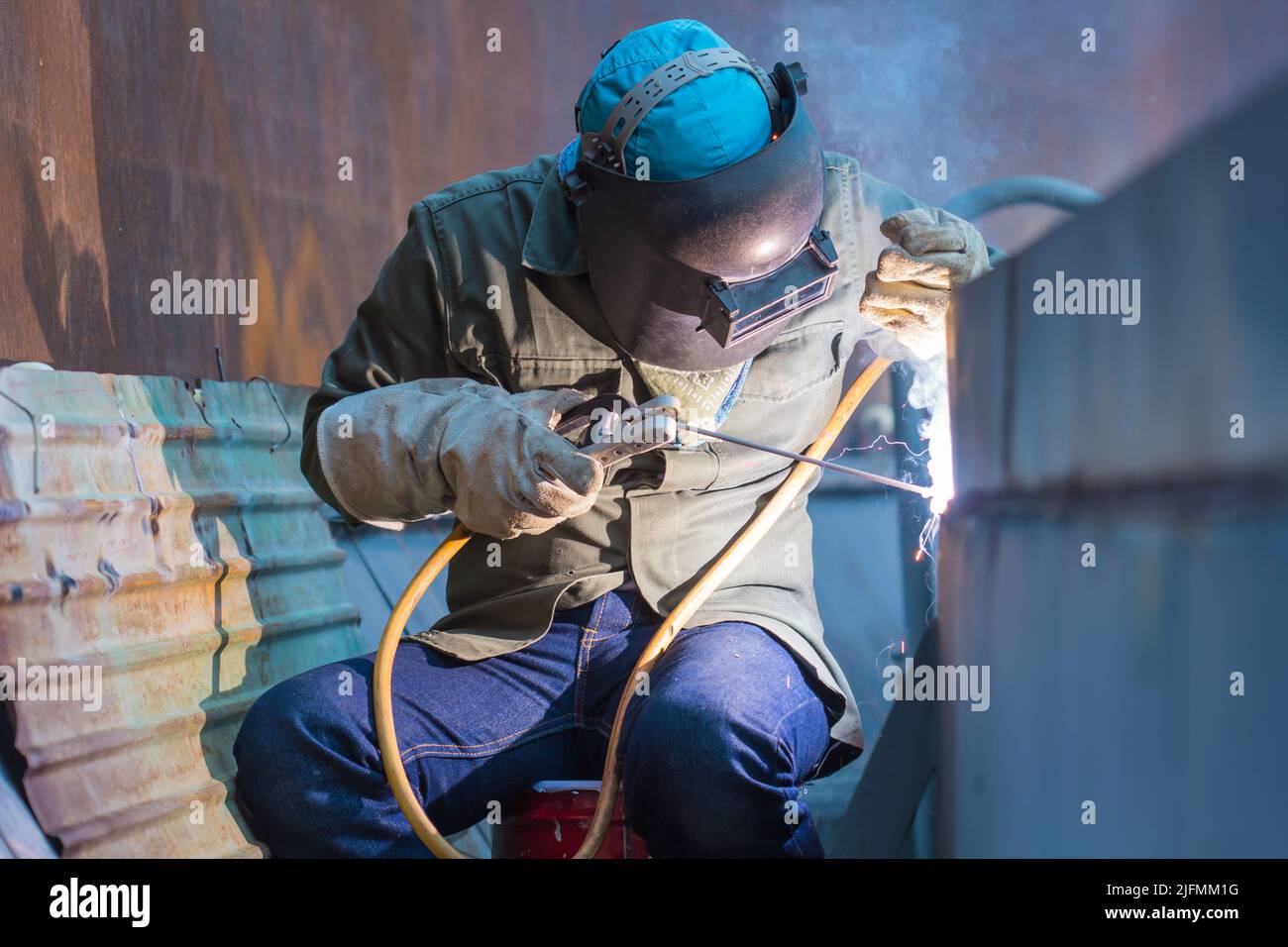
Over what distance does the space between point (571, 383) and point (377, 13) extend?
1.64 m

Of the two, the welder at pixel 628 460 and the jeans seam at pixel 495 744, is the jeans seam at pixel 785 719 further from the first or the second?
the jeans seam at pixel 495 744

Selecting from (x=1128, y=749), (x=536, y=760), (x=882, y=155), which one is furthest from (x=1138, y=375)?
(x=882, y=155)

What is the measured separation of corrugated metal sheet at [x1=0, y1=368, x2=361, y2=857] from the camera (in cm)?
160

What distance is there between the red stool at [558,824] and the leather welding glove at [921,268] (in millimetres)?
811

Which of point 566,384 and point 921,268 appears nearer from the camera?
point 921,268

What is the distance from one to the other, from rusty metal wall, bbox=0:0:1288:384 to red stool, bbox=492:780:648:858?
1265 millimetres

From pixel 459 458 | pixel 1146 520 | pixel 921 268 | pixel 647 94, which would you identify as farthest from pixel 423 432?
pixel 1146 520

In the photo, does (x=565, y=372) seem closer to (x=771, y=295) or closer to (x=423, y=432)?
(x=423, y=432)

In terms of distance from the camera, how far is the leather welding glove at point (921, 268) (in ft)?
5.49

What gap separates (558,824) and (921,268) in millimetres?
928

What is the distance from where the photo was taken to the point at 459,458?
63.7 inches

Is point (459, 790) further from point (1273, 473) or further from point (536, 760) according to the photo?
point (1273, 473)

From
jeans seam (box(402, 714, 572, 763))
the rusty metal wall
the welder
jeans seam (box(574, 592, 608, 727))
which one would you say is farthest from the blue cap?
the rusty metal wall

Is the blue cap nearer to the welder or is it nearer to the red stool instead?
the welder
